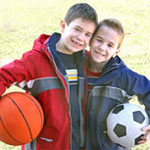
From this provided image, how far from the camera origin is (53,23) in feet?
33.9

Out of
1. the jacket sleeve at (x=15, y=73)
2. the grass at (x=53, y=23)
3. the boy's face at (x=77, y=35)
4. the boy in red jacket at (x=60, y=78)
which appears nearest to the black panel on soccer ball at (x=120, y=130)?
the boy in red jacket at (x=60, y=78)

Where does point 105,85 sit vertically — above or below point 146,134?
above

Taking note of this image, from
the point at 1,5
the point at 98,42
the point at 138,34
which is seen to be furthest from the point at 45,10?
the point at 98,42

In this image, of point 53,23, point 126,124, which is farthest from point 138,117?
point 53,23

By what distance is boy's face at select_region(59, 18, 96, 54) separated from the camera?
296 centimetres

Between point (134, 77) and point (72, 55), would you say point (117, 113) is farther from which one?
point (72, 55)

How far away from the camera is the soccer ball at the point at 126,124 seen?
120 inches

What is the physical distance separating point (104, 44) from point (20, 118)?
42.9 inches

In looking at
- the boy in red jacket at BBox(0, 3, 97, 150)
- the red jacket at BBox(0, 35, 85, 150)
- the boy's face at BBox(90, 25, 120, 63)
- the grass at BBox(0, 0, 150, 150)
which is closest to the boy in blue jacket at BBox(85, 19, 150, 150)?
the boy's face at BBox(90, 25, 120, 63)

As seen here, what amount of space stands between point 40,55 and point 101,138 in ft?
3.40

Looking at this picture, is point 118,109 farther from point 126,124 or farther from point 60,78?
point 60,78

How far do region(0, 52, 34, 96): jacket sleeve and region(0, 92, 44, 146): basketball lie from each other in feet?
0.47

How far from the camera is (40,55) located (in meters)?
2.97

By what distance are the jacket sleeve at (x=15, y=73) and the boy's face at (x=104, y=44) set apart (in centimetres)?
66
